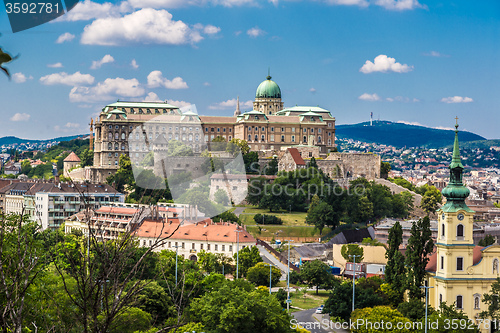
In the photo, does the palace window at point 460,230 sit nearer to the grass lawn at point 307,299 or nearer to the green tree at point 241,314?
the grass lawn at point 307,299

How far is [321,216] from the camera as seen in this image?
86312mm

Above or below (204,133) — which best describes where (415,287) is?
below

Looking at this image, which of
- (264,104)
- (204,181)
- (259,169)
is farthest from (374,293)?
(264,104)

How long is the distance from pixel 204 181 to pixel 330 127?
68.3m

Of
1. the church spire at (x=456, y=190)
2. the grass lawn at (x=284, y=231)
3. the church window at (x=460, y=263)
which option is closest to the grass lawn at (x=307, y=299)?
the church window at (x=460, y=263)

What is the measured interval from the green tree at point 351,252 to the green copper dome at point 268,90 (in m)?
71.8

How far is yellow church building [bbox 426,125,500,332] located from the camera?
4909 cm

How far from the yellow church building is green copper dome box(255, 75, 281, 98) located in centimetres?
8928

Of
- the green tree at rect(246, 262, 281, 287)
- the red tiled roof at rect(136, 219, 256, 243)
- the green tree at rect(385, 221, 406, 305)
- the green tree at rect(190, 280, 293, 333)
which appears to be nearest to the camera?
the green tree at rect(190, 280, 293, 333)

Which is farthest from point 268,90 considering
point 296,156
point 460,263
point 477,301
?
point 477,301

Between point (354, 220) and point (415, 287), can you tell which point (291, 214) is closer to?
point (354, 220)

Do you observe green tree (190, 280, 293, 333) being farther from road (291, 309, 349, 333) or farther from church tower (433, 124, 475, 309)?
church tower (433, 124, 475, 309)

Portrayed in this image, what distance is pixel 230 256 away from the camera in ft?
224

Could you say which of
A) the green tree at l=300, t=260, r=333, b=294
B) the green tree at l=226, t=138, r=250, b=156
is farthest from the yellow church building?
the green tree at l=226, t=138, r=250, b=156
